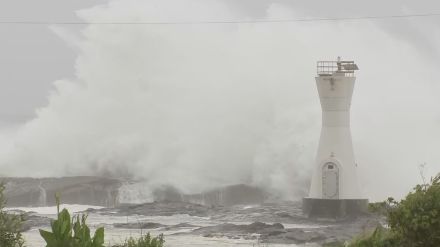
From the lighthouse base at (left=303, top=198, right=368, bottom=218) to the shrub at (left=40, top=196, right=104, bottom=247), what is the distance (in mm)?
38692

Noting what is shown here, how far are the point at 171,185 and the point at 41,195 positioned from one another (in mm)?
12512

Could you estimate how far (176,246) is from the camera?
4400cm

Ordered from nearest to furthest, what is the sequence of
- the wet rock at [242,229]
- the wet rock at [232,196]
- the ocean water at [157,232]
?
the ocean water at [157,232]
the wet rock at [242,229]
the wet rock at [232,196]

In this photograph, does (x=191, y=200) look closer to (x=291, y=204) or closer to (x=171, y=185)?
(x=171, y=185)

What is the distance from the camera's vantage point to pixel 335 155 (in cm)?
5225

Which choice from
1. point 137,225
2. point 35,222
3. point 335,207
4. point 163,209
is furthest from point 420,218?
point 163,209

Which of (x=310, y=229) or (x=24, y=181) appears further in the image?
(x=24, y=181)

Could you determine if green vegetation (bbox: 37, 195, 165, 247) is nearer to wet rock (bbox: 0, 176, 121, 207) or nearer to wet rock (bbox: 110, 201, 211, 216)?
wet rock (bbox: 110, 201, 211, 216)

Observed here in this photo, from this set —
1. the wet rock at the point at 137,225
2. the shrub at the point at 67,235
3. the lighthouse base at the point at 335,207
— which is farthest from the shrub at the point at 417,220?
the wet rock at the point at 137,225

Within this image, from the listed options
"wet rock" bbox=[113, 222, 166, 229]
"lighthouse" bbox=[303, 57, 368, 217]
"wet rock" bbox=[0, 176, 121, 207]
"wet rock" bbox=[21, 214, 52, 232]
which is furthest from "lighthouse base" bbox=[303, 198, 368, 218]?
"wet rock" bbox=[0, 176, 121, 207]

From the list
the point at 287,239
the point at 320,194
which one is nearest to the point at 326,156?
the point at 320,194

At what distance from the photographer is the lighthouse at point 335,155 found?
52.2m

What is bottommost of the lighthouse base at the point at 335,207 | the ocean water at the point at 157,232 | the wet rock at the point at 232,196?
the ocean water at the point at 157,232

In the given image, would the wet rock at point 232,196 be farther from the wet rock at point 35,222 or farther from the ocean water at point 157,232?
the wet rock at point 35,222
